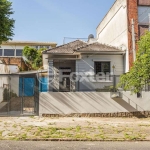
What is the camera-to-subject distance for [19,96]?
14211mm

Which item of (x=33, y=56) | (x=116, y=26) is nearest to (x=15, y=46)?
(x=33, y=56)

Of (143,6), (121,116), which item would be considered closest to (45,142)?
(121,116)

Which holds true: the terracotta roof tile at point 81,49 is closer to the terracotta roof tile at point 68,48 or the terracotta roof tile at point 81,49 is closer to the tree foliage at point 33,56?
the terracotta roof tile at point 68,48

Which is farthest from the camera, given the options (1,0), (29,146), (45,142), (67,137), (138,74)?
(1,0)

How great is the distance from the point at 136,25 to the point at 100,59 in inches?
177

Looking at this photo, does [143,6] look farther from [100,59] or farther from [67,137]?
[67,137]

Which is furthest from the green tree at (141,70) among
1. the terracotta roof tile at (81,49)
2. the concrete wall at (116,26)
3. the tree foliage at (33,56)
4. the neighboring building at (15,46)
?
the neighboring building at (15,46)

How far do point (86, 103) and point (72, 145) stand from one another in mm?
6422

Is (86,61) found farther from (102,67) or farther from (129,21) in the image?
(129,21)

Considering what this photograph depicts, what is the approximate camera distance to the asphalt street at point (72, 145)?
240 inches

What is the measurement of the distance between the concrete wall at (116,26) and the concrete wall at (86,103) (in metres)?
4.97

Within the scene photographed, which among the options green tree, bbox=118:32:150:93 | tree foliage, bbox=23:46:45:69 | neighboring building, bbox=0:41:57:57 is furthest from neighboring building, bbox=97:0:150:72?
neighboring building, bbox=0:41:57:57

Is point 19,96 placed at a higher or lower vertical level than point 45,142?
higher

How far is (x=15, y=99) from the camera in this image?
543 inches
